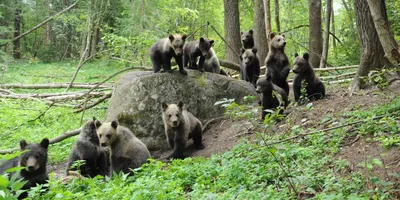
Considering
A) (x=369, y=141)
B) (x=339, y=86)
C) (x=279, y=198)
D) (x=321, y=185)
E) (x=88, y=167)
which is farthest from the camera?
(x=339, y=86)

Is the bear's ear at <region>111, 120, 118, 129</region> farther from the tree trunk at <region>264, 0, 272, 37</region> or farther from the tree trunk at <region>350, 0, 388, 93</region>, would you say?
the tree trunk at <region>264, 0, 272, 37</region>

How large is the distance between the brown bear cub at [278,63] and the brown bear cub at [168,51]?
2573 millimetres

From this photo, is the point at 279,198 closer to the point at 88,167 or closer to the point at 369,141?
the point at 369,141

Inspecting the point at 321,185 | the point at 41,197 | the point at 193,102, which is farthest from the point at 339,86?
the point at 41,197

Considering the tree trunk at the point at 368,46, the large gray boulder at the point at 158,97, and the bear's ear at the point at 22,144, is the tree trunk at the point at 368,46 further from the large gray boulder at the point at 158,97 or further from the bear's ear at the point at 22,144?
the bear's ear at the point at 22,144

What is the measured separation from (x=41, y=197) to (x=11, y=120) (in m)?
9.11

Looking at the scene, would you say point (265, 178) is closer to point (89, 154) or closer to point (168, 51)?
point (89, 154)

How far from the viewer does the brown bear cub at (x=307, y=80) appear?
1039cm

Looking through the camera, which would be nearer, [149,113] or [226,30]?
[149,113]

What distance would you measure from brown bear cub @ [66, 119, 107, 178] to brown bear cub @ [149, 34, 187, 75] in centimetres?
348

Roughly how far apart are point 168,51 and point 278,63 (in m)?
3.25

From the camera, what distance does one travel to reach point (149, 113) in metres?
10.7

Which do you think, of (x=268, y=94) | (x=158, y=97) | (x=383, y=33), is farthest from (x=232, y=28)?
(x=383, y=33)

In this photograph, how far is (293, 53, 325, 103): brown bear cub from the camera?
34.1 ft
